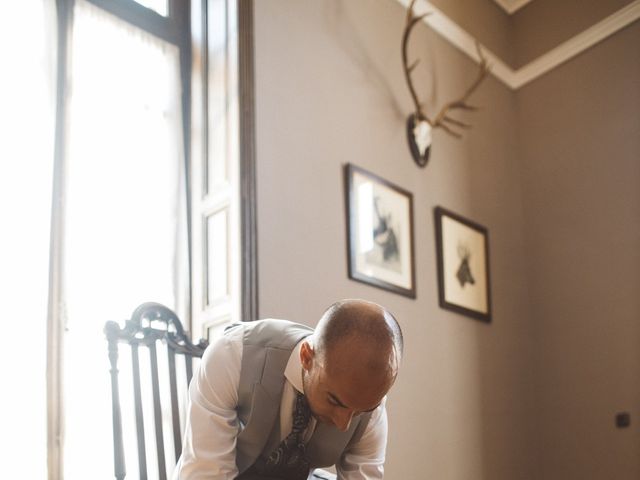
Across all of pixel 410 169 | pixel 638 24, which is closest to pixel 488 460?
pixel 410 169

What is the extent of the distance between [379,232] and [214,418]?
1.92m

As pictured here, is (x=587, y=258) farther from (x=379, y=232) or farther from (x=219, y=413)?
(x=219, y=413)

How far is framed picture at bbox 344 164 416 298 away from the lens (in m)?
3.54

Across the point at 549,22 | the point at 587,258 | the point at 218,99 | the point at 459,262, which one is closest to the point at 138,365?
the point at 218,99

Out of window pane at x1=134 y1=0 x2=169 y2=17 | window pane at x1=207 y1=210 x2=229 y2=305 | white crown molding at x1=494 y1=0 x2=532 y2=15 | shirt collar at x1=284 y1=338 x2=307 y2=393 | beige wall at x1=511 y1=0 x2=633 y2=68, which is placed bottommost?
shirt collar at x1=284 y1=338 x2=307 y2=393

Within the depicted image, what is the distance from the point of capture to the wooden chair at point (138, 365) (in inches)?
92.3

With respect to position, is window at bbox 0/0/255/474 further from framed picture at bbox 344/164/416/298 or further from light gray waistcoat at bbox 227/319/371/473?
light gray waistcoat at bbox 227/319/371/473

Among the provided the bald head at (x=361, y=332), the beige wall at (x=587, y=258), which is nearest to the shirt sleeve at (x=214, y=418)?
the bald head at (x=361, y=332)

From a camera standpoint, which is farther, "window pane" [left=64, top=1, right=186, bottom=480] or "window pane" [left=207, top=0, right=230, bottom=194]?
"window pane" [left=207, top=0, right=230, bottom=194]

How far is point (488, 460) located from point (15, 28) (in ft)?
10.1

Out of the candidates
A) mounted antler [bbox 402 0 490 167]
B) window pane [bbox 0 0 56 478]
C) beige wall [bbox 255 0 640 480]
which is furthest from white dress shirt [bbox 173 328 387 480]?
mounted antler [bbox 402 0 490 167]

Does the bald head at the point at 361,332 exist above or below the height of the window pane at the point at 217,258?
below

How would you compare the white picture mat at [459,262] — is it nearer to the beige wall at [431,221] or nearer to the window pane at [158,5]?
the beige wall at [431,221]

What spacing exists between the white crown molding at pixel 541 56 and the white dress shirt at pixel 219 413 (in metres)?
2.85
